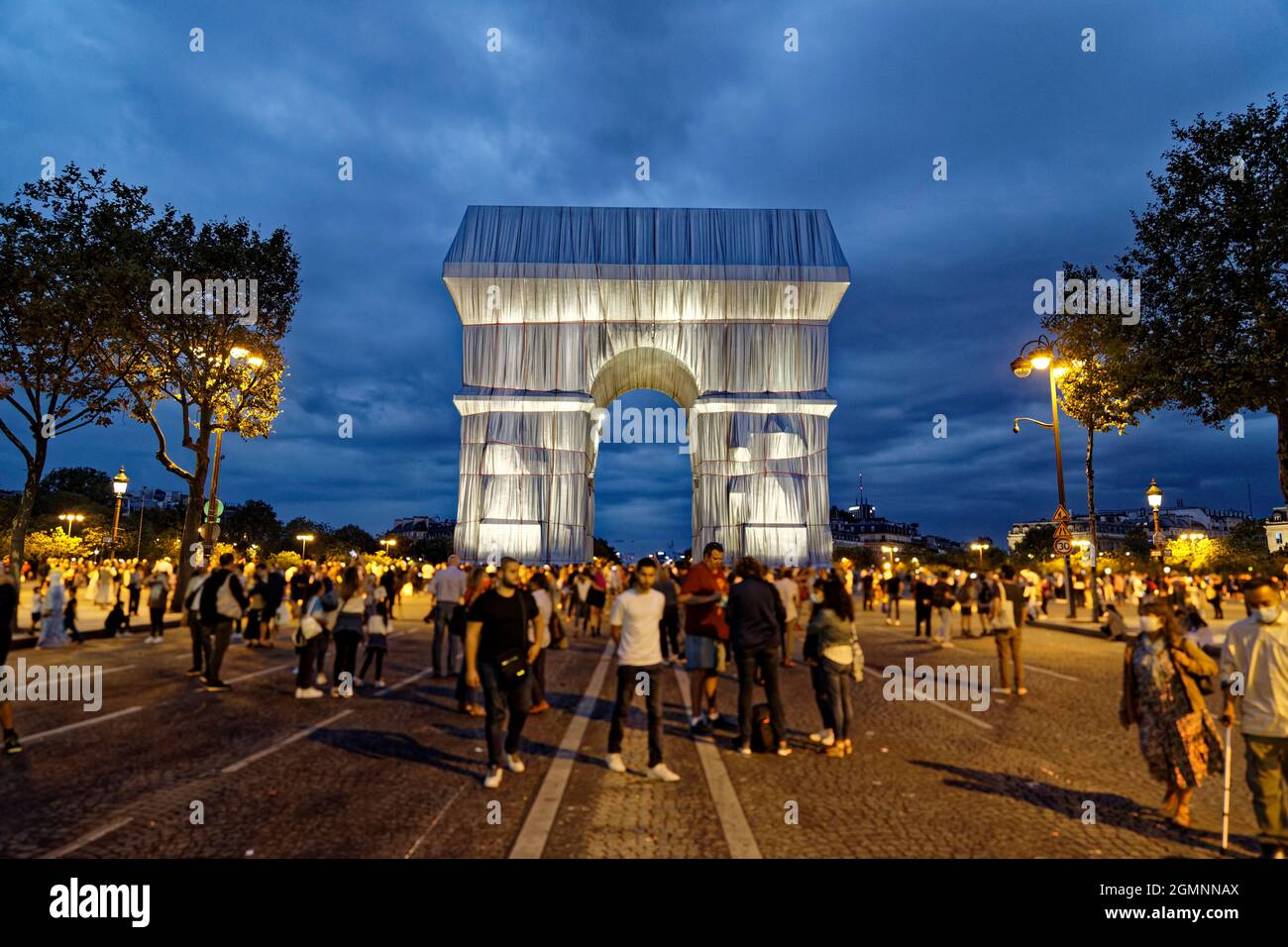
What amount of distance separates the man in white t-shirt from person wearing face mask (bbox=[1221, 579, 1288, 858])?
3.93m

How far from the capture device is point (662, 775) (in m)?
6.05

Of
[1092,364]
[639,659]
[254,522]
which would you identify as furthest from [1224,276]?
[254,522]

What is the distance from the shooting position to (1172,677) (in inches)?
209

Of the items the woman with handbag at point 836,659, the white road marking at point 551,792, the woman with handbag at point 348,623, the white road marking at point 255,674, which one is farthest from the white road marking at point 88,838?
the white road marking at point 255,674

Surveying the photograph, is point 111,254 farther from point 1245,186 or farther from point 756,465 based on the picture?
point 756,465

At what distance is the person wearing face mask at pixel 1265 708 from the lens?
4.48 m

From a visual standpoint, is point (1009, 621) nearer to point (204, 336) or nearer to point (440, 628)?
point (440, 628)

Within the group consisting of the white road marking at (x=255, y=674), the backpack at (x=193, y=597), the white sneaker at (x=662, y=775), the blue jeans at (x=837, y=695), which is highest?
the backpack at (x=193, y=597)

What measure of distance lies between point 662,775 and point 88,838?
12.7 feet

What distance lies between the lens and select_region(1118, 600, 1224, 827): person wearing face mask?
510 centimetres

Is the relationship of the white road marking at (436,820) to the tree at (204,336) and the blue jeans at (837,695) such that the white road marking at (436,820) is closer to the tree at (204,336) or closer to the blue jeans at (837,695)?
the blue jeans at (837,695)

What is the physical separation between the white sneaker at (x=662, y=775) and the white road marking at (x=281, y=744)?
3510 millimetres

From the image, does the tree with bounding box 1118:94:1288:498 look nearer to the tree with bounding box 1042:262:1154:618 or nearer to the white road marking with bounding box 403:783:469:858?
the tree with bounding box 1042:262:1154:618
